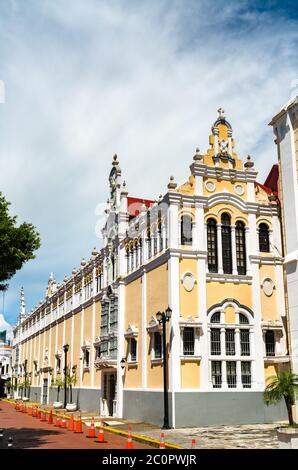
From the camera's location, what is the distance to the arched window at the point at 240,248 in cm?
2831

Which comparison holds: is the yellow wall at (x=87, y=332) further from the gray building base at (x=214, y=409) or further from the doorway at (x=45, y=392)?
the doorway at (x=45, y=392)

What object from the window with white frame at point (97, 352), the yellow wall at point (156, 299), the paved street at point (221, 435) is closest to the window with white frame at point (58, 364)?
the window with white frame at point (97, 352)

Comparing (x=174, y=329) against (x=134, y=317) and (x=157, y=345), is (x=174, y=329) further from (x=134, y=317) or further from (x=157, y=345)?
(x=134, y=317)

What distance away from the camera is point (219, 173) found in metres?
28.6

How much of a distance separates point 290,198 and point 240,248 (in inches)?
361

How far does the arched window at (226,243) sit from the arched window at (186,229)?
6.39 feet

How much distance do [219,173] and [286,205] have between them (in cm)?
907

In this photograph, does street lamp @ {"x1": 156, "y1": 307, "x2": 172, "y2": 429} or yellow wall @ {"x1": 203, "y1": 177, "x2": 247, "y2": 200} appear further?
yellow wall @ {"x1": 203, "y1": 177, "x2": 247, "y2": 200}

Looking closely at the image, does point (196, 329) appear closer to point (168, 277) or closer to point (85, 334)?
point (168, 277)

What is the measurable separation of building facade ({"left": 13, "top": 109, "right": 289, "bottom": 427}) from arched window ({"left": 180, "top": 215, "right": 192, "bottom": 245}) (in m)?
0.05

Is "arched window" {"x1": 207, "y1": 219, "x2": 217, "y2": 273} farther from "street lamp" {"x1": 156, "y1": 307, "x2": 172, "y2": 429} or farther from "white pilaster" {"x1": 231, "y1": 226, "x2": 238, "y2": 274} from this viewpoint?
"street lamp" {"x1": 156, "y1": 307, "x2": 172, "y2": 429}

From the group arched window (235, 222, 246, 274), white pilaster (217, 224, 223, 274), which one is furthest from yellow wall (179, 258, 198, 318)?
arched window (235, 222, 246, 274)

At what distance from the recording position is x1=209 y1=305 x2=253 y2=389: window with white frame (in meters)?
26.1
